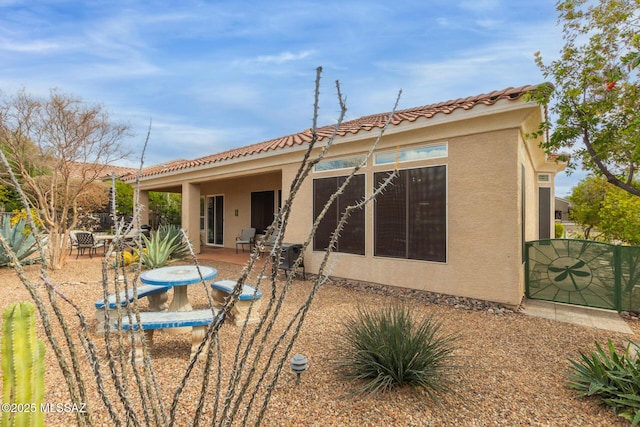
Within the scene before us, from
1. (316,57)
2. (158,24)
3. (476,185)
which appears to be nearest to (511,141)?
(476,185)

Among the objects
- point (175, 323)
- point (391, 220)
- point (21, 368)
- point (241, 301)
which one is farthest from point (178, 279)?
point (391, 220)

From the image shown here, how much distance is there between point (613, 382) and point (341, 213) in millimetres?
6148

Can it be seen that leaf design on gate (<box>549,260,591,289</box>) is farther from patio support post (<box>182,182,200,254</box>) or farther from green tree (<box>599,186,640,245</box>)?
patio support post (<box>182,182,200,254</box>)

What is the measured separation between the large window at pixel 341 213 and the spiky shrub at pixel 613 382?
5.23 m

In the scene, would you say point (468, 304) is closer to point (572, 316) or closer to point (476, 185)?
point (572, 316)

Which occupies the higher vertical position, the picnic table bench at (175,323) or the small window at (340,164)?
the small window at (340,164)

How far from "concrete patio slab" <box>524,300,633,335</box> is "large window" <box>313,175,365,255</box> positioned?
4.03 meters

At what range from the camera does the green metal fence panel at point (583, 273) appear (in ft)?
21.6

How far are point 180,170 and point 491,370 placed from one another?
13594mm

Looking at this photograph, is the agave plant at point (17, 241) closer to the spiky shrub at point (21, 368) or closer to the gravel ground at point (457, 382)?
the gravel ground at point (457, 382)

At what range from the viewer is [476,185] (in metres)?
6.82

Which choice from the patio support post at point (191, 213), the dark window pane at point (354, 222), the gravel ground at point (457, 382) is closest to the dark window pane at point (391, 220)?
the dark window pane at point (354, 222)

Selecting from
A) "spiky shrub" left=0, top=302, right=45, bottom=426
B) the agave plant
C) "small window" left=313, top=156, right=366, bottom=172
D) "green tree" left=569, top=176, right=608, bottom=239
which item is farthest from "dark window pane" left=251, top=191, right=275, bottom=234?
"green tree" left=569, top=176, right=608, bottom=239

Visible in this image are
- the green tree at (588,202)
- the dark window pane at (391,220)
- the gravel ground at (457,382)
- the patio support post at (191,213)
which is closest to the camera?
the gravel ground at (457,382)
